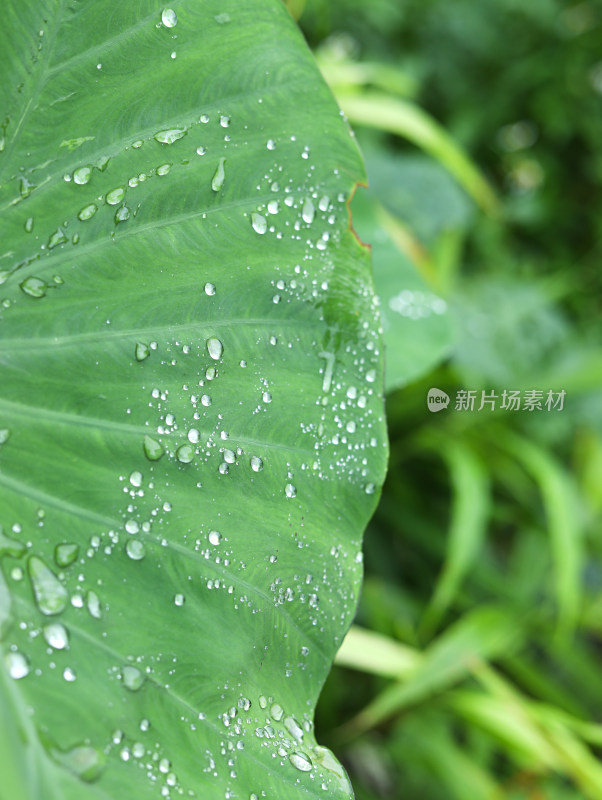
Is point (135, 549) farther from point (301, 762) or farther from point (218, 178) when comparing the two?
point (218, 178)

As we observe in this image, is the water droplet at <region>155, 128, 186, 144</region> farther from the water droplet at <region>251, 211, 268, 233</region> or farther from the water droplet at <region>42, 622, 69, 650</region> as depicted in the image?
the water droplet at <region>42, 622, 69, 650</region>

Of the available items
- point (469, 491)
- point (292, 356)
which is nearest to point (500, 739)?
point (469, 491)

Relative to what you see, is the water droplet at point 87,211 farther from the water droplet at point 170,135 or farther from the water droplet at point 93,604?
the water droplet at point 93,604

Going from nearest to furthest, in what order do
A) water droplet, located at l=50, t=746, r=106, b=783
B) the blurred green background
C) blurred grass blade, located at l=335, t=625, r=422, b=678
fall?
water droplet, located at l=50, t=746, r=106, b=783
blurred grass blade, located at l=335, t=625, r=422, b=678
the blurred green background

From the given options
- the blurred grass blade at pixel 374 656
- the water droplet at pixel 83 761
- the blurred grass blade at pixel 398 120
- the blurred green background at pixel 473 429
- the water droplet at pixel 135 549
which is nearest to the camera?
the water droplet at pixel 83 761

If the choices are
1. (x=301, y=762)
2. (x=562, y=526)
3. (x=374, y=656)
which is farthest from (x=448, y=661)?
(x=301, y=762)

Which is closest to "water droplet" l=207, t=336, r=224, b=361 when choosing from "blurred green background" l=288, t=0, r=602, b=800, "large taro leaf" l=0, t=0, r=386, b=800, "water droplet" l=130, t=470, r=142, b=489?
"large taro leaf" l=0, t=0, r=386, b=800

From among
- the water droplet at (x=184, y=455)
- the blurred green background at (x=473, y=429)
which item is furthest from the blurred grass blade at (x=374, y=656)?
the water droplet at (x=184, y=455)
